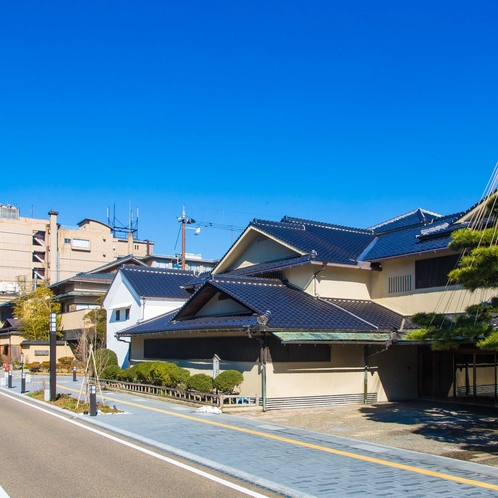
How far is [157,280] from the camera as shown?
36.9 meters

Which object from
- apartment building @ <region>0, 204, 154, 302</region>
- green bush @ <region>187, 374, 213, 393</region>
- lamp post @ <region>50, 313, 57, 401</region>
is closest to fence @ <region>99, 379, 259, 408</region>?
green bush @ <region>187, 374, 213, 393</region>

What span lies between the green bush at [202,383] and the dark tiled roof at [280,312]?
1707 millimetres

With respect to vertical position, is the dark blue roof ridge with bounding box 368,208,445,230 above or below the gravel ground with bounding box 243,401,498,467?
above

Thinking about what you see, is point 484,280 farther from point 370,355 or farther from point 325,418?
point 370,355

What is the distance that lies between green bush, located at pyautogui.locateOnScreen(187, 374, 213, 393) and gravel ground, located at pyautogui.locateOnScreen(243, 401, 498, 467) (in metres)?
2.54

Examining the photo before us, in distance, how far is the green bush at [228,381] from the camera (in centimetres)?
1988

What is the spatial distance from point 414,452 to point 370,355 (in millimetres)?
9904

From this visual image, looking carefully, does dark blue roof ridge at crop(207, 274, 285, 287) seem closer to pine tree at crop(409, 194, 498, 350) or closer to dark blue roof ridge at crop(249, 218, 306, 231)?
dark blue roof ridge at crop(249, 218, 306, 231)

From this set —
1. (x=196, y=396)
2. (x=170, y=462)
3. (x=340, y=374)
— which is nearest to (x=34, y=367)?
(x=196, y=396)

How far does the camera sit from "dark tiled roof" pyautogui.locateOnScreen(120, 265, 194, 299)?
115 feet

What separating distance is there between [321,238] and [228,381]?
9250 millimetres

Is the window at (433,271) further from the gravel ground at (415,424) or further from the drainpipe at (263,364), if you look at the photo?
the drainpipe at (263,364)

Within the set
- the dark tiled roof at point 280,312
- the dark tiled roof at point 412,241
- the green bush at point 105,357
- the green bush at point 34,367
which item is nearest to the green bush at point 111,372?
the green bush at point 105,357

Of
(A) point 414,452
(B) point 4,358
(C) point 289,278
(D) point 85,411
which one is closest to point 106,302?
(B) point 4,358
